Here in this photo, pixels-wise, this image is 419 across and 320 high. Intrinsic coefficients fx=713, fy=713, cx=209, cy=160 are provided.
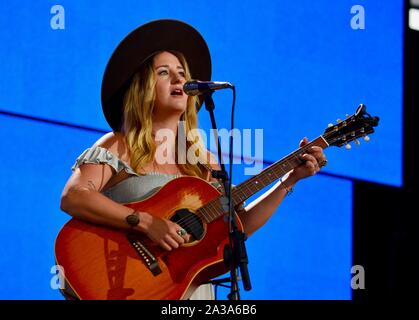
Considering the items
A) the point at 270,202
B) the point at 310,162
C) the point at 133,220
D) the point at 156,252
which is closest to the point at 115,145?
the point at 133,220

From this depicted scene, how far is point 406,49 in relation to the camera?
4.28 meters

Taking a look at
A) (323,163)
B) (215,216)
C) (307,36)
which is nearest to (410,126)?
(307,36)

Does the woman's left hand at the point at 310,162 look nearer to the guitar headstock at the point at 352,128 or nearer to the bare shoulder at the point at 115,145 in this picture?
the guitar headstock at the point at 352,128

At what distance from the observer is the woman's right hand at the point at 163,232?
2.84m

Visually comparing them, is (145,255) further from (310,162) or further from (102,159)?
(310,162)

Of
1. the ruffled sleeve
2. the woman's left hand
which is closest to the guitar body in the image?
the ruffled sleeve

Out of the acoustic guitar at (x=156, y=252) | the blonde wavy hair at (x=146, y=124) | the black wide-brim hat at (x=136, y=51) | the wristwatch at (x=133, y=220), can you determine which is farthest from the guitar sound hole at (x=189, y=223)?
the black wide-brim hat at (x=136, y=51)

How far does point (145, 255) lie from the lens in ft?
9.39

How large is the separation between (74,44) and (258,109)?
40.6 inches

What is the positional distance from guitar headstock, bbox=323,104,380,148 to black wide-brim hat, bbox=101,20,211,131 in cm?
76

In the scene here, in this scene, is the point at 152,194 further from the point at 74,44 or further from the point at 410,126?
the point at 410,126

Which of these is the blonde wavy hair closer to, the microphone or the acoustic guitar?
the acoustic guitar

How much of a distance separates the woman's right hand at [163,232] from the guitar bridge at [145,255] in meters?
0.06

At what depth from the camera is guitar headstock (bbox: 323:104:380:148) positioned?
10.1ft
